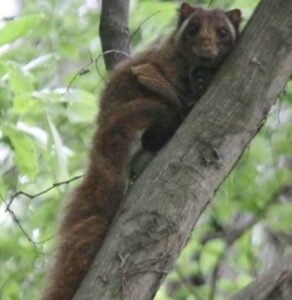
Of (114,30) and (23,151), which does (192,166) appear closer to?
(23,151)

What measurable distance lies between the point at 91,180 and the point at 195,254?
3.68 m

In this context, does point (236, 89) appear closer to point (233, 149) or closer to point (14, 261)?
point (233, 149)

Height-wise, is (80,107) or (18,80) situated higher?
(18,80)

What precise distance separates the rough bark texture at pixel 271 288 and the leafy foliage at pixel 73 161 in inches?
38.5

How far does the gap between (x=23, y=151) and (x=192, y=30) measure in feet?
3.43

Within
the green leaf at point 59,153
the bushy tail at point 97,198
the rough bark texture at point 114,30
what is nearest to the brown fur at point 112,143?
the bushy tail at point 97,198

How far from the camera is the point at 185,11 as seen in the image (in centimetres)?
416

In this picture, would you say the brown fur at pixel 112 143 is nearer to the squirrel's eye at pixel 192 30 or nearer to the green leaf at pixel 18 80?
the squirrel's eye at pixel 192 30

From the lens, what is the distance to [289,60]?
3.19 metres

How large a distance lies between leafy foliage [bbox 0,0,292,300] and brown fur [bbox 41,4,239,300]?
0.52m

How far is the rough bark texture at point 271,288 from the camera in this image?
3.23m

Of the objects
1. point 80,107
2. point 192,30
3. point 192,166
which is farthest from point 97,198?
point 80,107

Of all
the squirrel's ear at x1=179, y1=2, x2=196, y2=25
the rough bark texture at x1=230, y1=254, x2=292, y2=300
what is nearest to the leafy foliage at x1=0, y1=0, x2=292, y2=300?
the squirrel's ear at x1=179, y1=2, x2=196, y2=25

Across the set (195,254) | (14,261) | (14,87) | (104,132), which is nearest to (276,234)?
(195,254)
